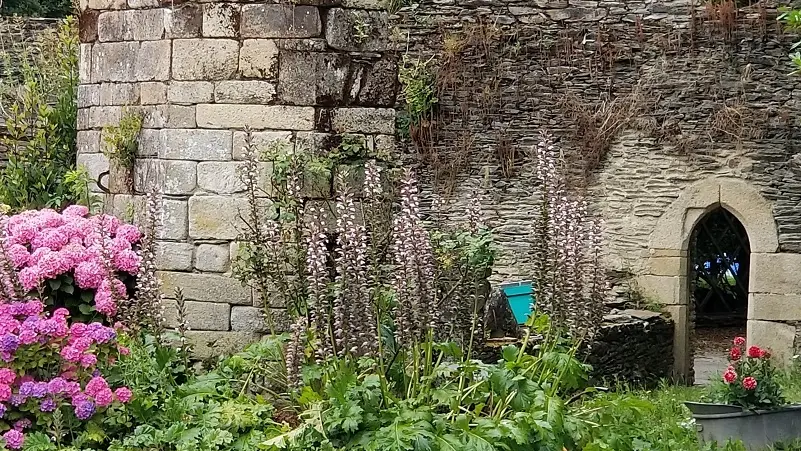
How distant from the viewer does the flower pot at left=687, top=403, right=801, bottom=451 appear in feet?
21.9

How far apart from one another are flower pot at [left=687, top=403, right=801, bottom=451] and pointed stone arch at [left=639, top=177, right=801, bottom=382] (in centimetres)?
466

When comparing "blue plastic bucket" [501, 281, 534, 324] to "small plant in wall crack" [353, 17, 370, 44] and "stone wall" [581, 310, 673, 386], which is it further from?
"small plant in wall crack" [353, 17, 370, 44]

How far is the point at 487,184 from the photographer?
1201 centimetres

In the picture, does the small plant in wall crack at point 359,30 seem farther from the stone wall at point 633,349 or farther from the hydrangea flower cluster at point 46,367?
the stone wall at point 633,349

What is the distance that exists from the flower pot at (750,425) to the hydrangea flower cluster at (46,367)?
3.63 meters

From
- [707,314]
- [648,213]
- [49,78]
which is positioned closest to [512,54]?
[648,213]

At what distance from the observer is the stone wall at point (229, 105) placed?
20.2 ft

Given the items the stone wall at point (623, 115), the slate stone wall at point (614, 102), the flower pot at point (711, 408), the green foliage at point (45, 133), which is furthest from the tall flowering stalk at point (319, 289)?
the slate stone wall at point (614, 102)

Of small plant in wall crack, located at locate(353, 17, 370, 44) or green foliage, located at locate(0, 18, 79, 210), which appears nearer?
small plant in wall crack, located at locate(353, 17, 370, 44)

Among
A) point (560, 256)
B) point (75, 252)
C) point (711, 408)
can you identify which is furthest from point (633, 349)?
→ point (75, 252)

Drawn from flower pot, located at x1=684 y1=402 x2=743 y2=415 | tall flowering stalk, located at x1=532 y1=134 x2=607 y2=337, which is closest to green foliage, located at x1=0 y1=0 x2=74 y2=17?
flower pot, located at x1=684 y1=402 x2=743 y2=415

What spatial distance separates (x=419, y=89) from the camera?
12070mm

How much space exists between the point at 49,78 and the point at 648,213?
21.2 feet

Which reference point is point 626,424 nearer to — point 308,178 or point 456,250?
point 456,250
